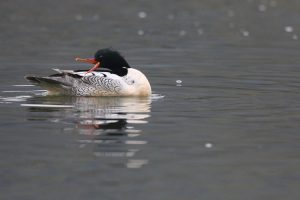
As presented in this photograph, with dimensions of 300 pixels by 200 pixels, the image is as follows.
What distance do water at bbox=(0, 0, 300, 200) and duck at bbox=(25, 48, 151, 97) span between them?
0.84ft

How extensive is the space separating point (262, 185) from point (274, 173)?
60 cm

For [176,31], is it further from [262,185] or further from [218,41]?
[262,185]

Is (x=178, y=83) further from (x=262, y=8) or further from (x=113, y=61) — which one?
(x=262, y=8)

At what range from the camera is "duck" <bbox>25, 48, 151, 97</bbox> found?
656 inches

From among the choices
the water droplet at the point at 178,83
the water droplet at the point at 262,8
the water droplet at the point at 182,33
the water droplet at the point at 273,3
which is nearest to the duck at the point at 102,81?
the water droplet at the point at 178,83

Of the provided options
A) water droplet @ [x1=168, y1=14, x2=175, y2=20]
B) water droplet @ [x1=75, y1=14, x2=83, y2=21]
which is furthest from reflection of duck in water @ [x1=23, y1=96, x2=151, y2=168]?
water droplet @ [x1=168, y1=14, x2=175, y2=20]

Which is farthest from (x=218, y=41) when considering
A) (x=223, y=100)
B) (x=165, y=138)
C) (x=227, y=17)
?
(x=165, y=138)

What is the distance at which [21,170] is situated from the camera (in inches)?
415

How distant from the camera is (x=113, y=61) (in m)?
17.0

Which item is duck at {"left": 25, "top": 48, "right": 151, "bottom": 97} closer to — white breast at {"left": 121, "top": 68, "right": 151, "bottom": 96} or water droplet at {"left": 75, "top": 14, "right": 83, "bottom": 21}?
white breast at {"left": 121, "top": 68, "right": 151, "bottom": 96}

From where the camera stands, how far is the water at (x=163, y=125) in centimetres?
995

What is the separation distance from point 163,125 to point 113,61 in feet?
11.9

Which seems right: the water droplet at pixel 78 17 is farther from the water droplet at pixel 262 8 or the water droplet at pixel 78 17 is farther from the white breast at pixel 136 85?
the white breast at pixel 136 85

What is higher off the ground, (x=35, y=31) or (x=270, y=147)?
(x=35, y=31)
